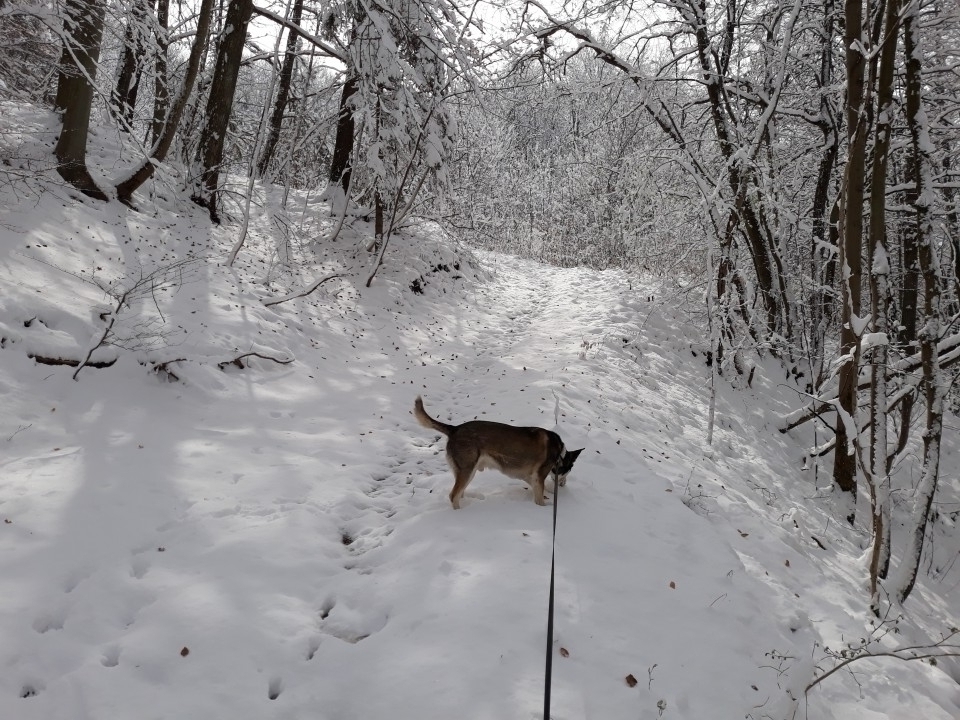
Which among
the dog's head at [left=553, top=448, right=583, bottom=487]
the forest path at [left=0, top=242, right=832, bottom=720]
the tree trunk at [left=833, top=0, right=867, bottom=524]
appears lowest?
the forest path at [left=0, top=242, right=832, bottom=720]

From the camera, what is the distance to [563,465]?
18.5 ft

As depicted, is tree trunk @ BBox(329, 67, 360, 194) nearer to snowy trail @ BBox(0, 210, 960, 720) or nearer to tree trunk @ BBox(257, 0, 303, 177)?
tree trunk @ BBox(257, 0, 303, 177)

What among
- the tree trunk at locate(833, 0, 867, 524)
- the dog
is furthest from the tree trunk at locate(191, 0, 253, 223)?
the tree trunk at locate(833, 0, 867, 524)

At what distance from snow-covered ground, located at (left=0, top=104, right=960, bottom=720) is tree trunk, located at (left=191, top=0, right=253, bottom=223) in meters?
3.28

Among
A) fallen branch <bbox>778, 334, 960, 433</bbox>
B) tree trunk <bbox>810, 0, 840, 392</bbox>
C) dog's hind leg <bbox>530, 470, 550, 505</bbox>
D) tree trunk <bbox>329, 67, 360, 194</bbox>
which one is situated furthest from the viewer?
tree trunk <bbox>329, 67, 360, 194</bbox>

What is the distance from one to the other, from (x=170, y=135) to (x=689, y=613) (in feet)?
40.1

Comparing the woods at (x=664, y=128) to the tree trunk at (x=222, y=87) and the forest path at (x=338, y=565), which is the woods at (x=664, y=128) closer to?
the tree trunk at (x=222, y=87)

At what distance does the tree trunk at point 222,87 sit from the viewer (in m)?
12.6

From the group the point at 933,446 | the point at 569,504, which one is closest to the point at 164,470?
the point at 569,504

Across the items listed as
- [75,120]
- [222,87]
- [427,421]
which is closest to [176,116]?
[75,120]

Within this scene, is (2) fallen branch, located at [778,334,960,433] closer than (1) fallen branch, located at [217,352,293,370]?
Yes

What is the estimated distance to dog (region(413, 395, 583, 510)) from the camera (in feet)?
17.6

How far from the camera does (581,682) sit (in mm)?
3607

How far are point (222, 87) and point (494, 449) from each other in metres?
11.7
